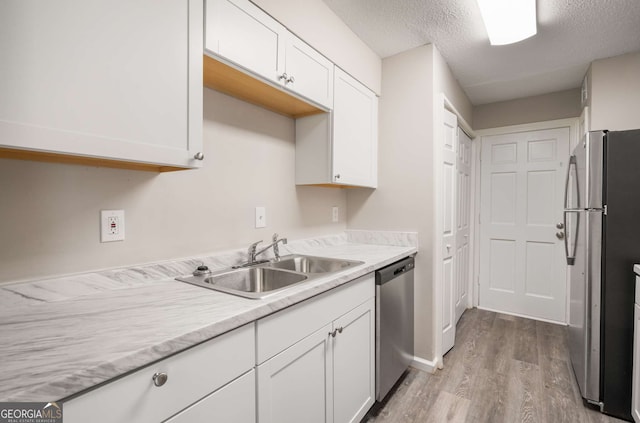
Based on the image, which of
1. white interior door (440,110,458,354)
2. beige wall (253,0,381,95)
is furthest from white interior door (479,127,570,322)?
beige wall (253,0,381,95)

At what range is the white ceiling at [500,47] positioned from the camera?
6.12ft

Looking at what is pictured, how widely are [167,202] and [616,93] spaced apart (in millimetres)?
3304

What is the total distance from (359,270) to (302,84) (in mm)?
1041

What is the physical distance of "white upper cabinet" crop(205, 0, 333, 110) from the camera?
123 centimetres

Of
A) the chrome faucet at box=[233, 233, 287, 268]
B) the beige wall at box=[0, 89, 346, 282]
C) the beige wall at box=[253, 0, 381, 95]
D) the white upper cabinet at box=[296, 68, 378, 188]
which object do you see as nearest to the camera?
the beige wall at box=[0, 89, 346, 282]

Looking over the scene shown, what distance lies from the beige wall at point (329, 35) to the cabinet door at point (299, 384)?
4.97ft

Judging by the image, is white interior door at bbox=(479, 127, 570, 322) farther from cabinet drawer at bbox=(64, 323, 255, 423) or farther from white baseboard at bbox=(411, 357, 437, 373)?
cabinet drawer at bbox=(64, 323, 255, 423)

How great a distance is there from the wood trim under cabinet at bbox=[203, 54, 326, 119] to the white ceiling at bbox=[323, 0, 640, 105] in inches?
25.4

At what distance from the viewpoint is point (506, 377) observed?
7.16 feet

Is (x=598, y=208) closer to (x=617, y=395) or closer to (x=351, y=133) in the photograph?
(x=617, y=395)

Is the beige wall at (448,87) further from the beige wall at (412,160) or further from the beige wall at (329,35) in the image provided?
the beige wall at (329,35)

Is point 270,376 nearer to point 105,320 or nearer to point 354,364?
point 105,320

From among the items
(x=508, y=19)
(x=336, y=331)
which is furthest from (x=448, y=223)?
(x=336, y=331)

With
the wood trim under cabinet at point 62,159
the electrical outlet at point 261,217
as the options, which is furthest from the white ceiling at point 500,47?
the wood trim under cabinet at point 62,159
